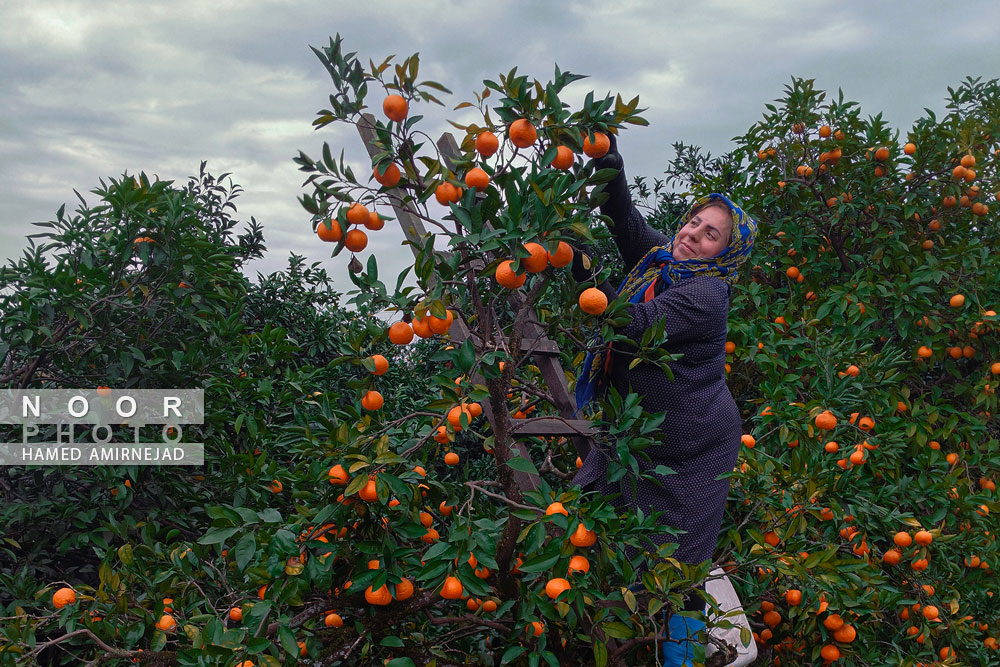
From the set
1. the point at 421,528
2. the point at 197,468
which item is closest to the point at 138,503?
the point at 197,468

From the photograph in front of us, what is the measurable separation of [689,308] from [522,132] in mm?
747

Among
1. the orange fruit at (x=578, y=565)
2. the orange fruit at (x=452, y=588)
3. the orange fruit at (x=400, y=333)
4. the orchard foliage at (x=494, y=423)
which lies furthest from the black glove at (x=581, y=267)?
the orange fruit at (x=452, y=588)

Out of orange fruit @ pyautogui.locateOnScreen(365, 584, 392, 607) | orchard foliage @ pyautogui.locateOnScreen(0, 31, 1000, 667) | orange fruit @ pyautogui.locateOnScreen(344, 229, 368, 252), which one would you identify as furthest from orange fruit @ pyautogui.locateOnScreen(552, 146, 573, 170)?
orange fruit @ pyautogui.locateOnScreen(365, 584, 392, 607)

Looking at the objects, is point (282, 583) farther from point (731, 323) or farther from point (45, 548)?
point (731, 323)

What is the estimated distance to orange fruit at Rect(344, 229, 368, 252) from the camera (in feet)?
6.08

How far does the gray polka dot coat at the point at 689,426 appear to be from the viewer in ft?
7.44

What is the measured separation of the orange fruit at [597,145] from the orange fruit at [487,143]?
230 mm

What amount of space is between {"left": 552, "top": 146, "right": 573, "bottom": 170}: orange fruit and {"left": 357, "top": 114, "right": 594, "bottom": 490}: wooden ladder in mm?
259

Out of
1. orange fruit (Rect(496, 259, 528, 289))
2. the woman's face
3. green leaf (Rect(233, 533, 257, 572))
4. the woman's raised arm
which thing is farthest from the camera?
the woman's raised arm

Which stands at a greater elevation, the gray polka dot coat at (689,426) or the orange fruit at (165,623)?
the gray polka dot coat at (689,426)

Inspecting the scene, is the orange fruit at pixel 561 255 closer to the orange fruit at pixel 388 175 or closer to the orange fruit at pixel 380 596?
the orange fruit at pixel 388 175

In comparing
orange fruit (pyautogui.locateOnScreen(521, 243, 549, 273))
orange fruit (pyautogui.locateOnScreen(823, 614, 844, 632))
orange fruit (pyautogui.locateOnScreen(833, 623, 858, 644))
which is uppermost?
orange fruit (pyautogui.locateOnScreen(521, 243, 549, 273))

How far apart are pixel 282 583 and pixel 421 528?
357 millimetres

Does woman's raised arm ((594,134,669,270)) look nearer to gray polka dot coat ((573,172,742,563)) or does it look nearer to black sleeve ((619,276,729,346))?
gray polka dot coat ((573,172,742,563))
